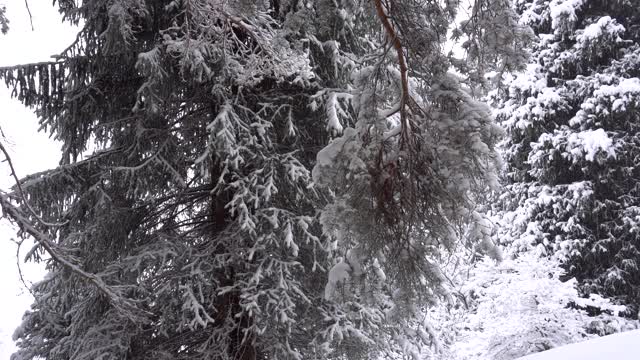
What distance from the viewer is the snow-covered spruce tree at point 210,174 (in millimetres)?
4781

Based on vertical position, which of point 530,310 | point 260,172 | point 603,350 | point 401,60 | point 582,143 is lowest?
point 603,350

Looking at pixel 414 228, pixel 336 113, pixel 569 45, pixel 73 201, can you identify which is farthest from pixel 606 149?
pixel 73 201

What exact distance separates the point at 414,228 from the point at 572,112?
9.07 metres

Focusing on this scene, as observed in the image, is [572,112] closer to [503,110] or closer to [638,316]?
[503,110]

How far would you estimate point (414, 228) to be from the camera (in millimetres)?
3561

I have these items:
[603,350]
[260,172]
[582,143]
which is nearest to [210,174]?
[260,172]

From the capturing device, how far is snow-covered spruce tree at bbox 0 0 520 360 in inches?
188

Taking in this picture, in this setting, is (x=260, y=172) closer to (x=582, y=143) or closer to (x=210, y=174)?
(x=210, y=174)

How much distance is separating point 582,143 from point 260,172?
7312 mm

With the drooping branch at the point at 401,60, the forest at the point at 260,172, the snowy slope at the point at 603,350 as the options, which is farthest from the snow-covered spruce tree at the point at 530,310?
the drooping branch at the point at 401,60

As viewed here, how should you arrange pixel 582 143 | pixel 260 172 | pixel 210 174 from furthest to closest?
pixel 582 143
pixel 210 174
pixel 260 172

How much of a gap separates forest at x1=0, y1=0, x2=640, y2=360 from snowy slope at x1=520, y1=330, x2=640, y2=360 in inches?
28.3

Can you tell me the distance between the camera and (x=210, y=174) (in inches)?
228

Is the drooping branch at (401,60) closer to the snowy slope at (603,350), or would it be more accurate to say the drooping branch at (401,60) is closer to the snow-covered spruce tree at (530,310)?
the snowy slope at (603,350)
